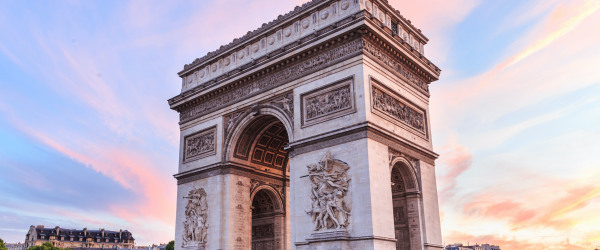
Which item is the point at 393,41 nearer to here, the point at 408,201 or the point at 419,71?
the point at 419,71

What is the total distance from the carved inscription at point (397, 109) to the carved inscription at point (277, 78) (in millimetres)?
2037

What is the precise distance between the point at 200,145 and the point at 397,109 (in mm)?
10937

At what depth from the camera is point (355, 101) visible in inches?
846

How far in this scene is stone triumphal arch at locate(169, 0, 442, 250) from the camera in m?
21.0

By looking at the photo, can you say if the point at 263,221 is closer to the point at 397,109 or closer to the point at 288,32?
the point at 397,109

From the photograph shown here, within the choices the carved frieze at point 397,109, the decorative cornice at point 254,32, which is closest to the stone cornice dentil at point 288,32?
the decorative cornice at point 254,32

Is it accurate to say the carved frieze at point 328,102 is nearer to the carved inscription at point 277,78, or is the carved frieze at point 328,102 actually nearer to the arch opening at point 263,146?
the carved inscription at point 277,78

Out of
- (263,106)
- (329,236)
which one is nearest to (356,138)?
(329,236)

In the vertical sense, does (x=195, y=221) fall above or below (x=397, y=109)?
below

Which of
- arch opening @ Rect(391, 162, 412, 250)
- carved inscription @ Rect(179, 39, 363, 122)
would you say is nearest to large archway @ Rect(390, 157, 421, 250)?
arch opening @ Rect(391, 162, 412, 250)

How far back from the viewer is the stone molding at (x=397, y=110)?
2209 cm

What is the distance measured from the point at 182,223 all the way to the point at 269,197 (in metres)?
4.78

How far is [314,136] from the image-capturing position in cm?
2244

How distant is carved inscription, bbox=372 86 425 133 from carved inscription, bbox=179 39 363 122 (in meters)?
2.04
